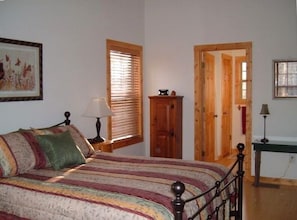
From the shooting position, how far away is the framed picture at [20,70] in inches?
147

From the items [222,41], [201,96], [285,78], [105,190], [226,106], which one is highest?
[222,41]

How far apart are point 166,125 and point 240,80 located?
10.3ft

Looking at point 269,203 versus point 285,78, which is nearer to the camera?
point 269,203

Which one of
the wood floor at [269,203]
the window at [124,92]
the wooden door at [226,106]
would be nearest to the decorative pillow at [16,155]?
the window at [124,92]

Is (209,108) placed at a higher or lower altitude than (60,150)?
higher

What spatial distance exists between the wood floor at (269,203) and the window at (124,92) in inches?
84.6

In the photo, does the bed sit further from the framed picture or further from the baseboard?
the baseboard

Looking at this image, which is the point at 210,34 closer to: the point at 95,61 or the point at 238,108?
the point at 95,61

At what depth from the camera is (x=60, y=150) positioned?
335cm

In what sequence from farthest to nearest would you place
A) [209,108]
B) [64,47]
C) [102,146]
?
[209,108] → [102,146] → [64,47]

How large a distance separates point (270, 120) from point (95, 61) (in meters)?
2.94

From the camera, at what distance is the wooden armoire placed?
6.04 m

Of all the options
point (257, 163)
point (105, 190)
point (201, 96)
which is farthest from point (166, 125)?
point (105, 190)

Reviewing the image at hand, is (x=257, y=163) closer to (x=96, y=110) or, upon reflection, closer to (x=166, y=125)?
(x=166, y=125)
